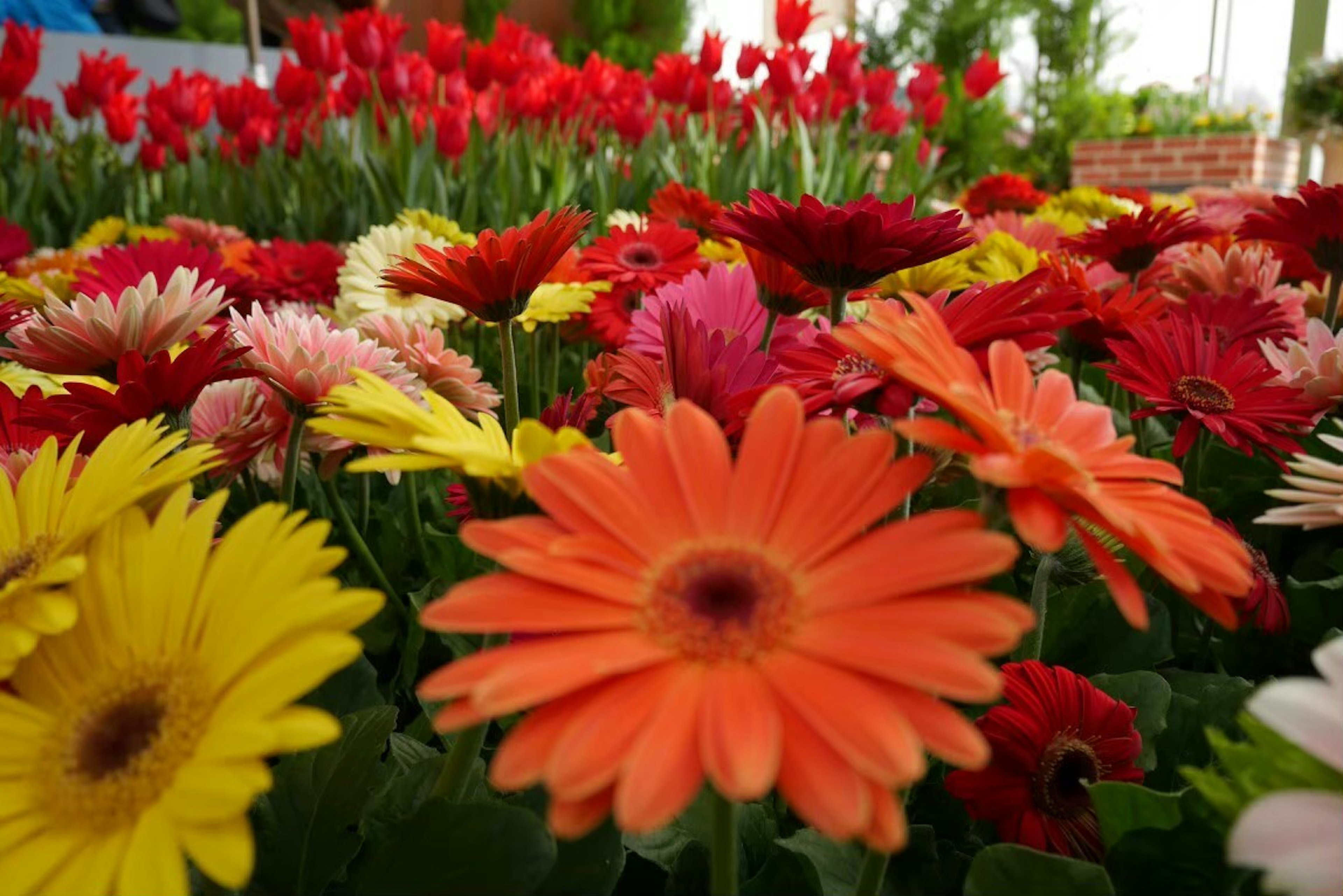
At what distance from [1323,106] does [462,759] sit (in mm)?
9164

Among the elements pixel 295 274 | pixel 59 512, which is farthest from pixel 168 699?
pixel 295 274

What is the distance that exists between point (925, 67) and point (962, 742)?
2.94m

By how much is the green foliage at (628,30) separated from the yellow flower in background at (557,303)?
746cm

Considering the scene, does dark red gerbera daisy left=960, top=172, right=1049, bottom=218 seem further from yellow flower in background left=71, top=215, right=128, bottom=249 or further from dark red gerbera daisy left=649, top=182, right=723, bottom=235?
yellow flower in background left=71, top=215, right=128, bottom=249

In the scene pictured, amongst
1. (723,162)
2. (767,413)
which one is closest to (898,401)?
(767,413)

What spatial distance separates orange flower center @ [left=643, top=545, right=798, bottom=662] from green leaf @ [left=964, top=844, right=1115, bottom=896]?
0.14 meters

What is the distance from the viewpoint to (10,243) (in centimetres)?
134

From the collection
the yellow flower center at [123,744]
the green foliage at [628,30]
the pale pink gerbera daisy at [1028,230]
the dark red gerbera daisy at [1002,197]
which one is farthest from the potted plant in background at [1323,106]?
the yellow flower center at [123,744]

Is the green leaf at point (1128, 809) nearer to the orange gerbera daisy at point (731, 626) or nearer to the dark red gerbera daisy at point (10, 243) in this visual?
the orange gerbera daisy at point (731, 626)

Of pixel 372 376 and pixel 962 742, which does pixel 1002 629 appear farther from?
pixel 372 376

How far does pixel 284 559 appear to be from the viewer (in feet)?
0.95

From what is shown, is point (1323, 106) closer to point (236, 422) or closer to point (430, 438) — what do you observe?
point (236, 422)

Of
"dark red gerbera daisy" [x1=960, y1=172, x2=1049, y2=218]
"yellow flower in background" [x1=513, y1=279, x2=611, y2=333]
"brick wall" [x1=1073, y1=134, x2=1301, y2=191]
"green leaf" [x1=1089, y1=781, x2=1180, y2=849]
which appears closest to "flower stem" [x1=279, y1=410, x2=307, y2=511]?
"yellow flower in background" [x1=513, y1=279, x2=611, y2=333]

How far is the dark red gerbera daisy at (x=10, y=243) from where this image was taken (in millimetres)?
1317
